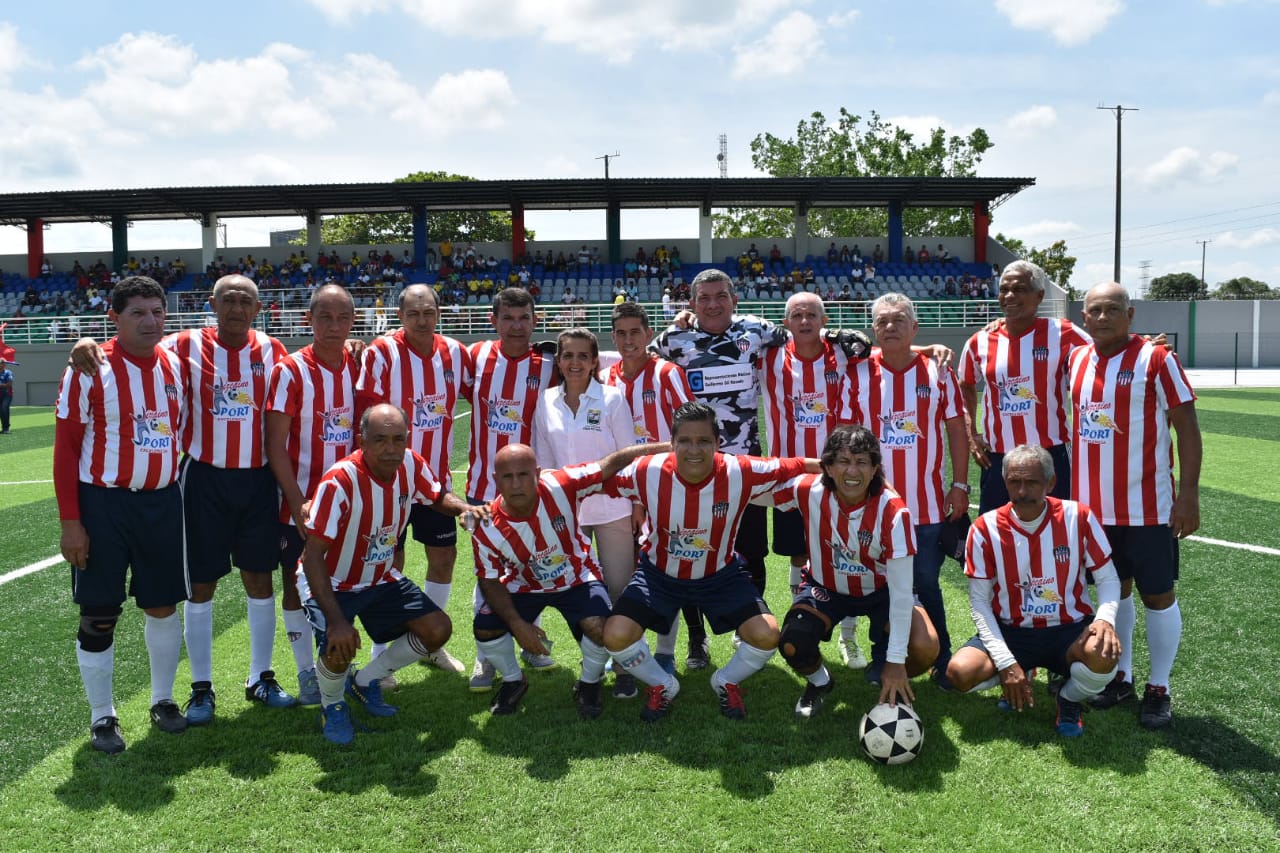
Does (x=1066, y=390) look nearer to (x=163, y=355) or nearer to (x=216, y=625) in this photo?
(x=163, y=355)

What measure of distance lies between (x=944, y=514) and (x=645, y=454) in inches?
58.7

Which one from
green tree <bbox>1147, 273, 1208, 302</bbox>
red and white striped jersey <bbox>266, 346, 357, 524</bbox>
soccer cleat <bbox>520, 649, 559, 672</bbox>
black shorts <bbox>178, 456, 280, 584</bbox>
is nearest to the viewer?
black shorts <bbox>178, 456, 280, 584</bbox>

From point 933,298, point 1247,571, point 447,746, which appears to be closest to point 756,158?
point 933,298

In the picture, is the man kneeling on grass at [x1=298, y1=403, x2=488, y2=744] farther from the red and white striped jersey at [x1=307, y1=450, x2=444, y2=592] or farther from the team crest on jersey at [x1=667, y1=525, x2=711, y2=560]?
the team crest on jersey at [x1=667, y1=525, x2=711, y2=560]

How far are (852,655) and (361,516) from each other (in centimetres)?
249

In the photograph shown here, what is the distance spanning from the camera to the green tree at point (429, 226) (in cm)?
4441

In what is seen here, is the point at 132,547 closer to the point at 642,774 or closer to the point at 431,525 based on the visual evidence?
the point at 431,525

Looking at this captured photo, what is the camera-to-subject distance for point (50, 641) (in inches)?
199

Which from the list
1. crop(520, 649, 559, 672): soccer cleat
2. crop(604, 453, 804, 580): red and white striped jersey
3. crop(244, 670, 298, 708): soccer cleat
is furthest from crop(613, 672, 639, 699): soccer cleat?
crop(244, 670, 298, 708): soccer cleat

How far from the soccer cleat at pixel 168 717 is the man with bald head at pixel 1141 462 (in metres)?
3.86

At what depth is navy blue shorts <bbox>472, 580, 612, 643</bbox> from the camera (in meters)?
3.98

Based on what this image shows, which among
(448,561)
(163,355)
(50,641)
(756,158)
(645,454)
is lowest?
(50,641)

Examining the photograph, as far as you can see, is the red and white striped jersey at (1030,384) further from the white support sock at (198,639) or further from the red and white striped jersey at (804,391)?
the white support sock at (198,639)

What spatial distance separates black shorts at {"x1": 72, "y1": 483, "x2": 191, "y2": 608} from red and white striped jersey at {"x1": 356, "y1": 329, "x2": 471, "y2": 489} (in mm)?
1089
